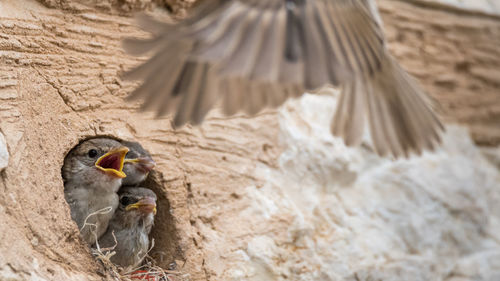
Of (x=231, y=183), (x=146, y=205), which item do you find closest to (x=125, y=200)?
(x=146, y=205)

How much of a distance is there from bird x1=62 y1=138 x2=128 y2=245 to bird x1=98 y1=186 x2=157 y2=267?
0.36 ft

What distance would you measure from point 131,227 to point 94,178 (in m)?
0.40

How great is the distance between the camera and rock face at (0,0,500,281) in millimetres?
3359

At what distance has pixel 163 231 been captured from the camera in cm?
423

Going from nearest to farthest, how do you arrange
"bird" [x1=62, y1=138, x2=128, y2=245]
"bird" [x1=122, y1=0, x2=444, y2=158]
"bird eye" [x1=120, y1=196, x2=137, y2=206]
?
1. "bird" [x1=122, y1=0, x2=444, y2=158]
2. "bird" [x1=62, y1=138, x2=128, y2=245]
3. "bird eye" [x1=120, y1=196, x2=137, y2=206]

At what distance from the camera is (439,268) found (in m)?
5.07

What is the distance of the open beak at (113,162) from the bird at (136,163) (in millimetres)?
51

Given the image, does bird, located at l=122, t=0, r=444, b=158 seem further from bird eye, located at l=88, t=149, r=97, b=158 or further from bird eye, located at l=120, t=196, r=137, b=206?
bird eye, located at l=120, t=196, r=137, b=206

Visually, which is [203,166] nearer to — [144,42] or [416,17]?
[144,42]

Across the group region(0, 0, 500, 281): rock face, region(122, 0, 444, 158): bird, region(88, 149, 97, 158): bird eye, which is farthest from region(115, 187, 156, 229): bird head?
region(122, 0, 444, 158): bird

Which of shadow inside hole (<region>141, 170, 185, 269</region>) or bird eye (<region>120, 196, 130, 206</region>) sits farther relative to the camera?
bird eye (<region>120, 196, 130, 206</region>)

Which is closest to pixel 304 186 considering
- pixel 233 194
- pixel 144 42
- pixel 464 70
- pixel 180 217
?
pixel 233 194

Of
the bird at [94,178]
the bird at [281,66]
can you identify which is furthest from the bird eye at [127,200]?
the bird at [281,66]

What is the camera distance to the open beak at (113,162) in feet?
13.3
